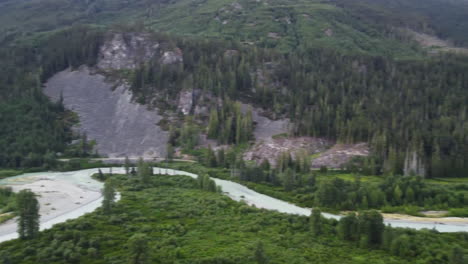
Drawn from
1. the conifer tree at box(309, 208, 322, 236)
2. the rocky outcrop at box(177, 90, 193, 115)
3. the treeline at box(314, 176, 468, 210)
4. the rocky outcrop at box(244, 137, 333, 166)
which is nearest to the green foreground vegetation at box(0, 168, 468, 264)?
the conifer tree at box(309, 208, 322, 236)

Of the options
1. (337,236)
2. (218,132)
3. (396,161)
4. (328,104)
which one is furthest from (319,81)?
(337,236)

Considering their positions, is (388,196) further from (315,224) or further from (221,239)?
(221,239)

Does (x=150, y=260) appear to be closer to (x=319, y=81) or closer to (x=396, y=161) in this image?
(x=396, y=161)

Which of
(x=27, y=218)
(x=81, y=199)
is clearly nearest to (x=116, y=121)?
(x=81, y=199)

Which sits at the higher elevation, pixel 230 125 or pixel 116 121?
pixel 230 125

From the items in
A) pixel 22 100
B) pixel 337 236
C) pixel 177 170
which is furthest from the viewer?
pixel 22 100
